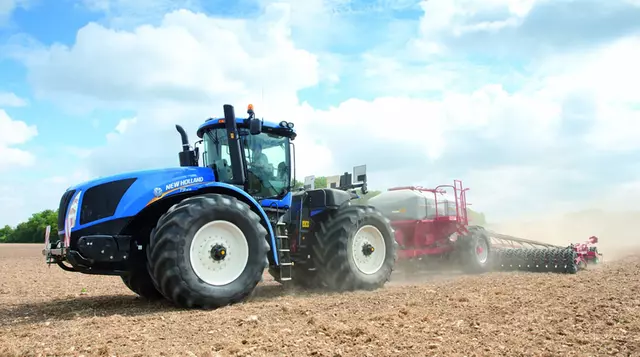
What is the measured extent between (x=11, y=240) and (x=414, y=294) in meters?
74.7

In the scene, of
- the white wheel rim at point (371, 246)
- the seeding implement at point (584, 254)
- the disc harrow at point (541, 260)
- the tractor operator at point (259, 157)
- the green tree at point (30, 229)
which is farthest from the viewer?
the green tree at point (30, 229)

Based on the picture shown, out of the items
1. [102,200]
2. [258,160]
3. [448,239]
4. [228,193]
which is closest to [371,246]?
[258,160]

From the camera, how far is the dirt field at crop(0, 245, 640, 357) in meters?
4.80

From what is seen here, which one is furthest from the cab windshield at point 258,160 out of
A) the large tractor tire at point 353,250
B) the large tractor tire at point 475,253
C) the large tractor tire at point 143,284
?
the large tractor tire at point 475,253

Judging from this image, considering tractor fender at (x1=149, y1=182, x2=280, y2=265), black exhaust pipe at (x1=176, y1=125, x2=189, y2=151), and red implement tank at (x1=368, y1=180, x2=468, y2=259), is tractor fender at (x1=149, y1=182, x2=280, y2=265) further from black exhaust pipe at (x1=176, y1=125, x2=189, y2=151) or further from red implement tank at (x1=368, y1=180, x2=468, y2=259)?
red implement tank at (x1=368, y1=180, x2=468, y2=259)

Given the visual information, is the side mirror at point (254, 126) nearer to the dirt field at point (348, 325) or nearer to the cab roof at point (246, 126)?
the cab roof at point (246, 126)

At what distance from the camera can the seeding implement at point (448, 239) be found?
13914 millimetres

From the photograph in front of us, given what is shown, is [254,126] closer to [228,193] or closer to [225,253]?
[228,193]

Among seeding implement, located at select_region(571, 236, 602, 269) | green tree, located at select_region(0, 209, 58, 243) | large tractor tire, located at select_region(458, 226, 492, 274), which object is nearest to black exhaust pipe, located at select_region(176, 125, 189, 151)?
large tractor tire, located at select_region(458, 226, 492, 274)

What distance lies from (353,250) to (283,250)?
1551 mm

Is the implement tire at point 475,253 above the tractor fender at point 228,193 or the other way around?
the other way around

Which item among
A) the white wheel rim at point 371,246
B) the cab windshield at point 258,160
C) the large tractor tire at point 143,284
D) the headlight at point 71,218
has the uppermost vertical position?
the cab windshield at point 258,160

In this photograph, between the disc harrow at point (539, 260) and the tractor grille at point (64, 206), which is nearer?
the tractor grille at point (64, 206)

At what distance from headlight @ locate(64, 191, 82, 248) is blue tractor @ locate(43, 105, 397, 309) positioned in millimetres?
15
